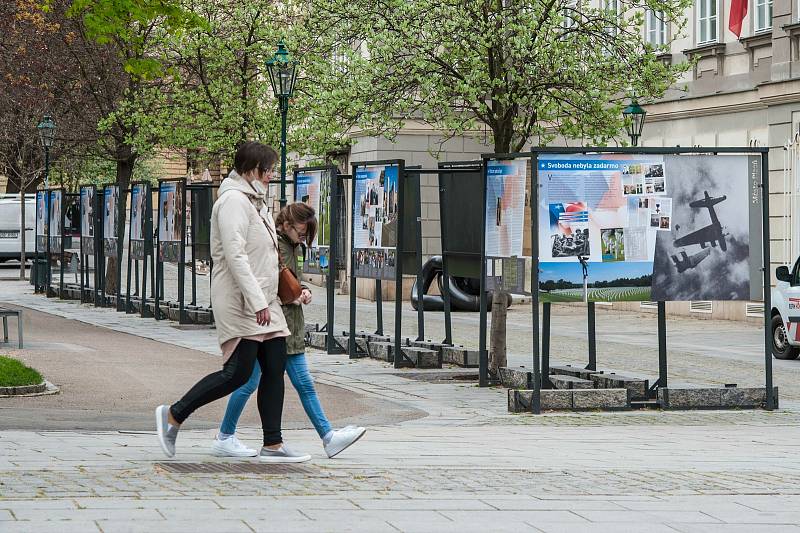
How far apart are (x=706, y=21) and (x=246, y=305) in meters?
23.9

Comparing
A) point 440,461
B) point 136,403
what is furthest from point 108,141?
point 440,461

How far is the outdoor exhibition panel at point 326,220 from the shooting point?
19562 millimetres

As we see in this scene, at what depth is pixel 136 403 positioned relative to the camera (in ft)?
43.5

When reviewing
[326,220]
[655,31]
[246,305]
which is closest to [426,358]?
[326,220]

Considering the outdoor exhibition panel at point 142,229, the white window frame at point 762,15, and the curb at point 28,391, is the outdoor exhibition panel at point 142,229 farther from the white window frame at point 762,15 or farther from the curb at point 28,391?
the curb at point 28,391

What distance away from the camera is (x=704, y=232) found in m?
13.4

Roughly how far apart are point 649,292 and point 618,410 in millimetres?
1034

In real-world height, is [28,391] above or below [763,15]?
below

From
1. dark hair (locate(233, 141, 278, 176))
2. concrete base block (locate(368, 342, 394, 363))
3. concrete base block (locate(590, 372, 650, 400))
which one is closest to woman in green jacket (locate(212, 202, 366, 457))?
dark hair (locate(233, 141, 278, 176))

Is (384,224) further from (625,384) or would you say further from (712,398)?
(712,398)

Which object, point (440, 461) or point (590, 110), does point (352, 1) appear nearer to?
point (590, 110)

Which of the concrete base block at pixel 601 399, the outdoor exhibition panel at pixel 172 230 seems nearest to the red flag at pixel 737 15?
the outdoor exhibition panel at pixel 172 230

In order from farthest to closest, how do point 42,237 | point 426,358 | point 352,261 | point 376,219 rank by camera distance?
1. point 42,237
2. point 352,261
3. point 376,219
4. point 426,358

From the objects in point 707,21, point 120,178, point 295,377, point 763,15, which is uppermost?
point 707,21
